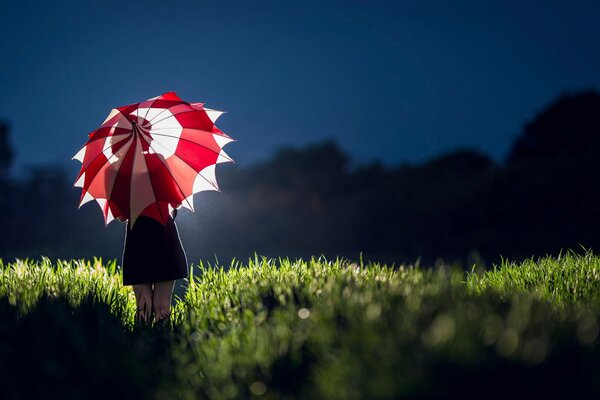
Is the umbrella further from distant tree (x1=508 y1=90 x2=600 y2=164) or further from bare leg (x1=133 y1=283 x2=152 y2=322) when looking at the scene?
distant tree (x1=508 y1=90 x2=600 y2=164)

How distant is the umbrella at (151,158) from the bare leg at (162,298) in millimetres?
702

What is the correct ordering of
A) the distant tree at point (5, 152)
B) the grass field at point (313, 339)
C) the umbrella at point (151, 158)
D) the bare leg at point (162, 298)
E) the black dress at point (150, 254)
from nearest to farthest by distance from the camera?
the grass field at point (313, 339) → the umbrella at point (151, 158) → the black dress at point (150, 254) → the bare leg at point (162, 298) → the distant tree at point (5, 152)

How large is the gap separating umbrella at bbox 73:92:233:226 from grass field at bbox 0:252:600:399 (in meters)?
0.99

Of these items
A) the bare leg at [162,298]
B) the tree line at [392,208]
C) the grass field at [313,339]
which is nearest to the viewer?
the grass field at [313,339]

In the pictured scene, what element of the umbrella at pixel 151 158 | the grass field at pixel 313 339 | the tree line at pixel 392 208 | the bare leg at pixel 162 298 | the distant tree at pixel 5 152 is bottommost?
the grass field at pixel 313 339

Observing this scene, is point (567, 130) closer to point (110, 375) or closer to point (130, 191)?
point (130, 191)

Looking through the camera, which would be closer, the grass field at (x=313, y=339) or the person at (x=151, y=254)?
the grass field at (x=313, y=339)

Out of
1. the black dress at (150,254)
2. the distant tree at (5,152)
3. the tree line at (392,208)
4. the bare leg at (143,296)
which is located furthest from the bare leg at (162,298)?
the distant tree at (5,152)

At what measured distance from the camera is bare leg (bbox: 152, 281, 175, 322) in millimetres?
5930

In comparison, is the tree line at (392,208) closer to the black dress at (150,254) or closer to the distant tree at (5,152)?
the distant tree at (5,152)

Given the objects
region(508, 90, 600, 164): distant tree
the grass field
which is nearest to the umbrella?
→ the grass field

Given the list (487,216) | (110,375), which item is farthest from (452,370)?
(487,216)

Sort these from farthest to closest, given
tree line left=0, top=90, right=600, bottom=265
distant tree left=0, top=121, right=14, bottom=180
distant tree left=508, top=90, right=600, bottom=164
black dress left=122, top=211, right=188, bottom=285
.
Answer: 1. distant tree left=0, top=121, right=14, bottom=180
2. distant tree left=508, top=90, right=600, bottom=164
3. tree line left=0, top=90, right=600, bottom=265
4. black dress left=122, top=211, right=188, bottom=285

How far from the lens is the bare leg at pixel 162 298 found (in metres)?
5.93
